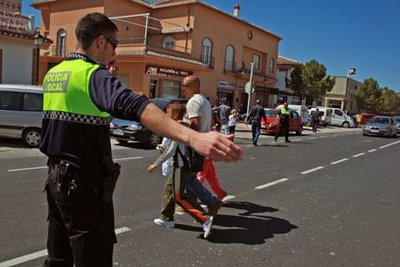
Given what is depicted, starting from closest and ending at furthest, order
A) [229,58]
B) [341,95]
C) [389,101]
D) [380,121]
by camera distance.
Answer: [380,121]
[229,58]
[341,95]
[389,101]

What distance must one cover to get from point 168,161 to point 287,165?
260 inches

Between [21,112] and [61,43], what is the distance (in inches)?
1021

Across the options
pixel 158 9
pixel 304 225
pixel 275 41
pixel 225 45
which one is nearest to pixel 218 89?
pixel 225 45

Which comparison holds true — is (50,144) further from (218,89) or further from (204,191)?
(218,89)

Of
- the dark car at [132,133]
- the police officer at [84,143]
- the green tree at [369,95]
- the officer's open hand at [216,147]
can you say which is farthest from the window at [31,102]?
the green tree at [369,95]

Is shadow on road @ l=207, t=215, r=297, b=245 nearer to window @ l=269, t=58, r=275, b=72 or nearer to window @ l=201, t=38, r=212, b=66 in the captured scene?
window @ l=201, t=38, r=212, b=66

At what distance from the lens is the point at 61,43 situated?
35.8 metres

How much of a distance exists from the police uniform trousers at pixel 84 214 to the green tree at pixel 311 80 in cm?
5106

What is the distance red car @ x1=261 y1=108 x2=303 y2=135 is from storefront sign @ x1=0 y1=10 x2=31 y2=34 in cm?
1215

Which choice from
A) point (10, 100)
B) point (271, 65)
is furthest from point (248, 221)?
point (271, 65)

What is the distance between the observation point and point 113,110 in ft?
6.53

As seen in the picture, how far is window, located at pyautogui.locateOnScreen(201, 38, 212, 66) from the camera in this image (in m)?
34.7

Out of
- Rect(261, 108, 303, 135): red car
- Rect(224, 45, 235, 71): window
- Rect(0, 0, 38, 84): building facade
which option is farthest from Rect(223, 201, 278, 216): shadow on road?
Rect(224, 45, 235, 71): window

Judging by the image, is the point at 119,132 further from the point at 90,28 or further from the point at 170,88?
the point at 170,88
